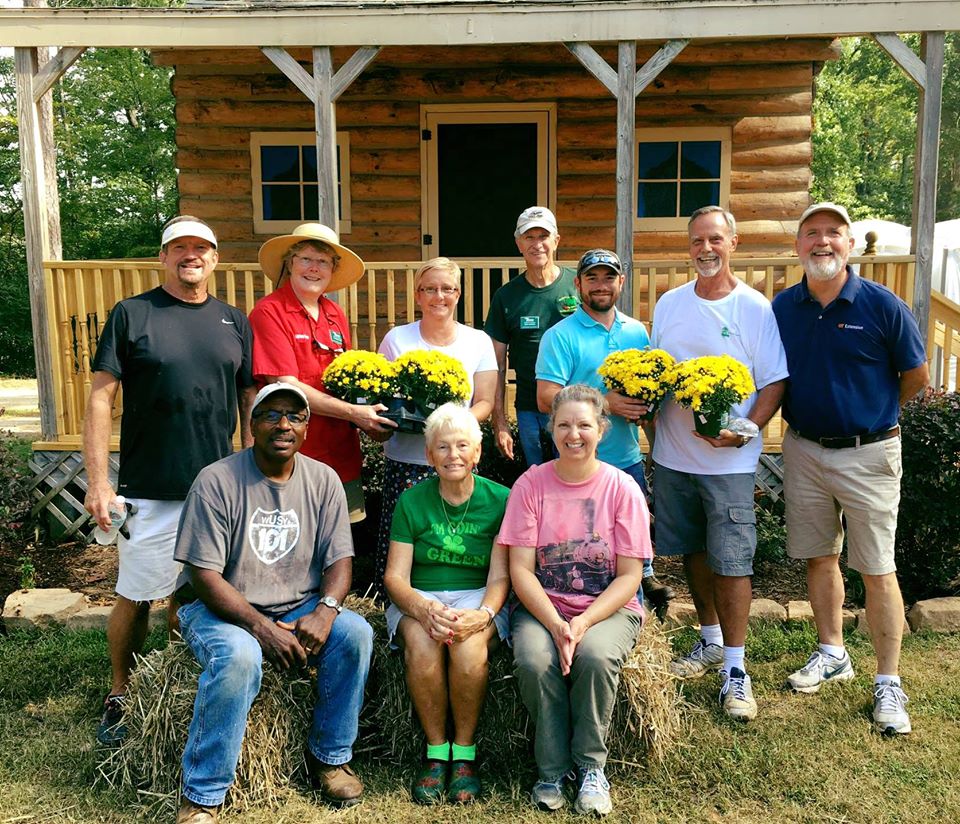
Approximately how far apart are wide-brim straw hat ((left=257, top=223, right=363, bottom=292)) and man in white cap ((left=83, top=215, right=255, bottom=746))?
405mm

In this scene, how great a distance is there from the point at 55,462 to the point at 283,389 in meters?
3.94

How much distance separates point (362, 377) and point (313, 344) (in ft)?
1.08

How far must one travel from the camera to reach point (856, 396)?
12.5 feet

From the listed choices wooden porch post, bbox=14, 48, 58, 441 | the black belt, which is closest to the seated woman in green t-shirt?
the black belt

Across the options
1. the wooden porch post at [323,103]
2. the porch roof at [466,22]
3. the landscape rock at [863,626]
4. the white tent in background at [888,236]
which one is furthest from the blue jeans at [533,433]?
the white tent in background at [888,236]

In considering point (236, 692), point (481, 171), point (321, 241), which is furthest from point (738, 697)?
point (481, 171)

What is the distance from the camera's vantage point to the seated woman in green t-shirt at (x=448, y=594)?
3332 millimetres

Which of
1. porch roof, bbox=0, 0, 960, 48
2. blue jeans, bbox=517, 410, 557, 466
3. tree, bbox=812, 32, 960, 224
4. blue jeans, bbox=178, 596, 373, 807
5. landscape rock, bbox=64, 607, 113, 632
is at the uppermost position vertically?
tree, bbox=812, 32, 960, 224

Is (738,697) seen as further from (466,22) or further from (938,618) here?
(466,22)

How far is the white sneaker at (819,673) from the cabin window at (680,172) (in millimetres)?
5255

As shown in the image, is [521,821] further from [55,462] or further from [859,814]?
[55,462]

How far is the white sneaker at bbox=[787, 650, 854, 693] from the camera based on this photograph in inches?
161

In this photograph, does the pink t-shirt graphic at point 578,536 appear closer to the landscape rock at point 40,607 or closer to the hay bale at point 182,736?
the hay bale at point 182,736

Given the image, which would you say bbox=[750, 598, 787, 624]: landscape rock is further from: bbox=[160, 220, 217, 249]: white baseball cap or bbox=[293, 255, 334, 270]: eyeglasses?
bbox=[160, 220, 217, 249]: white baseball cap
